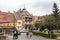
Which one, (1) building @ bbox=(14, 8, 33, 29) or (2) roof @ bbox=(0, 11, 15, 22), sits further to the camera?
(1) building @ bbox=(14, 8, 33, 29)

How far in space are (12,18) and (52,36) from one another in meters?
66.5

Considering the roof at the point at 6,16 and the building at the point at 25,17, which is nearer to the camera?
the roof at the point at 6,16

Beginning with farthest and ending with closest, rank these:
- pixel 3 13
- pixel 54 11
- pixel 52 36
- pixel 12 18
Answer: pixel 3 13 < pixel 12 18 < pixel 54 11 < pixel 52 36

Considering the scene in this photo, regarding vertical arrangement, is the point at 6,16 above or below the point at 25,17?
above

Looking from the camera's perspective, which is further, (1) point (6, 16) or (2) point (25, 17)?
(1) point (6, 16)

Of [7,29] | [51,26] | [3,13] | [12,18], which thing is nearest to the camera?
[51,26]

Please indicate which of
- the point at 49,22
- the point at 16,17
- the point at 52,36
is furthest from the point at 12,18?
the point at 52,36

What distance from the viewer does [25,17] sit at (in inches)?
4355

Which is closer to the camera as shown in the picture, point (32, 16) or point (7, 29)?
point (7, 29)

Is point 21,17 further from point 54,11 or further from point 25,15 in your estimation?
point 54,11

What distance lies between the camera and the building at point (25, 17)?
110312 mm

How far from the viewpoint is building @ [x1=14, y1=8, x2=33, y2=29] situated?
110 m

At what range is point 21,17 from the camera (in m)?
111

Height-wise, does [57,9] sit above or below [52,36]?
above
